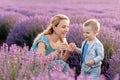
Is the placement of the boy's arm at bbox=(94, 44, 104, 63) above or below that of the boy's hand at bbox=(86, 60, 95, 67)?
above

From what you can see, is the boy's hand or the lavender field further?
the boy's hand

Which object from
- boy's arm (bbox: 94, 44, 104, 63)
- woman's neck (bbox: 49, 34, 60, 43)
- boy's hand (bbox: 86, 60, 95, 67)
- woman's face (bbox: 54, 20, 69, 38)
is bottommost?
boy's hand (bbox: 86, 60, 95, 67)

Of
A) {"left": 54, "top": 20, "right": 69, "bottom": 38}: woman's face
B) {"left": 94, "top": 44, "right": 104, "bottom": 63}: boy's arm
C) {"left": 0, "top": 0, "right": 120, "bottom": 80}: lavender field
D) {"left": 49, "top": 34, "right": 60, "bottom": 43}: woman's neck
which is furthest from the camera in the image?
{"left": 49, "top": 34, "right": 60, "bottom": 43}: woman's neck

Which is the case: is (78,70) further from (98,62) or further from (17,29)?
(17,29)

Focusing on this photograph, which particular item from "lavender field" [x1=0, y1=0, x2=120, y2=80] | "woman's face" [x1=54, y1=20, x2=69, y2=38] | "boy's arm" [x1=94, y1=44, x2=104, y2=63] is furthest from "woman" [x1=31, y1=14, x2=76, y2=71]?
"boy's arm" [x1=94, y1=44, x2=104, y2=63]

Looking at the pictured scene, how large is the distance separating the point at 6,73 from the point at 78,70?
85.6 inches

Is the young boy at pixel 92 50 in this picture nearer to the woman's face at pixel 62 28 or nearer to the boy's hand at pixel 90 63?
the boy's hand at pixel 90 63

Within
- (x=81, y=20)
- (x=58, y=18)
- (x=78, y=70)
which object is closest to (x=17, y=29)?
(x=81, y=20)

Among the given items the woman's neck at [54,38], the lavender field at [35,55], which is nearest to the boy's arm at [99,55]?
the lavender field at [35,55]

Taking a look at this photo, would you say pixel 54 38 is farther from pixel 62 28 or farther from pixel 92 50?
pixel 92 50

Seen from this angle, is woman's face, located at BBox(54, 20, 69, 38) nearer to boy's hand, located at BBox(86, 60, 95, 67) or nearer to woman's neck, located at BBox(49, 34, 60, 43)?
woman's neck, located at BBox(49, 34, 60, 43)

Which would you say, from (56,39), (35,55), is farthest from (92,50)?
(35,55)

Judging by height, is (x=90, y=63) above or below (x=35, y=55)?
below

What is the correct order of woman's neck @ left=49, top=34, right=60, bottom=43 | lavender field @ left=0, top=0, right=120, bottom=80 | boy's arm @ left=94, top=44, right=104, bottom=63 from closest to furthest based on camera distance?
lavender field @ left=0, top=0, right=120, bottom=80 → boy's arm @ left=94, top=44, right=104, bottom=63 → woman's neck @ left=49, top=34, right=60, bottom=43
